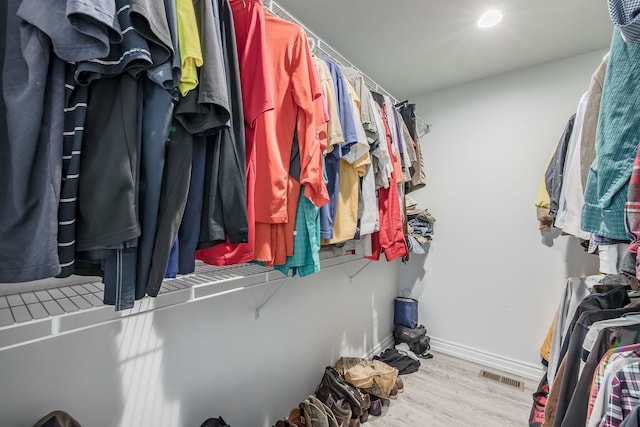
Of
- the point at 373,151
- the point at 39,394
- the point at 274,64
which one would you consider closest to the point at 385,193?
the point at 373,151

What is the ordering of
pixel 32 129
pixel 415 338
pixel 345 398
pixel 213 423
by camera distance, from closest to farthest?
1. pixel 32 129
2. pixel 213 423
3. pixel 345 398
4. pixel 415 338

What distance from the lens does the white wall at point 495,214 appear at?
2.02 metres

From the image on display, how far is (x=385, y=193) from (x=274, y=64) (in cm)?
91

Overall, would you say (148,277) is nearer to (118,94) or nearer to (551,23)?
(118,94)

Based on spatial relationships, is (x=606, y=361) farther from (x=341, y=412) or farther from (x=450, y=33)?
(x=450, y=33)

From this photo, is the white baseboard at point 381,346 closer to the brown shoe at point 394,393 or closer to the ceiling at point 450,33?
the brown shoe at point 394,393

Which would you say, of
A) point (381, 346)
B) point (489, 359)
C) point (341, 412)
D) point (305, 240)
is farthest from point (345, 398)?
point (489, 359)

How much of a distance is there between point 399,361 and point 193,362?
167 cm

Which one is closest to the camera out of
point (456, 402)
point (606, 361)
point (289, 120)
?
point (606, 361)

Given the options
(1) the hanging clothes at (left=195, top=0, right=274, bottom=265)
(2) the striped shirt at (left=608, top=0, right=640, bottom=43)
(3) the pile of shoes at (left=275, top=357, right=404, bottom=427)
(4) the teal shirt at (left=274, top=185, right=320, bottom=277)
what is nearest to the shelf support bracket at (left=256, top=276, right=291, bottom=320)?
(4) the teal shirt at (left=274, top=185, right=320, bottom=277)

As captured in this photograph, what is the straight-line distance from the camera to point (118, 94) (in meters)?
0.57

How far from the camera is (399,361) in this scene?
2.21 meters

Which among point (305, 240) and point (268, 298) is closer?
point (305, 240)

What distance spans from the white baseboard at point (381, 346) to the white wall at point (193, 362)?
395 mm
